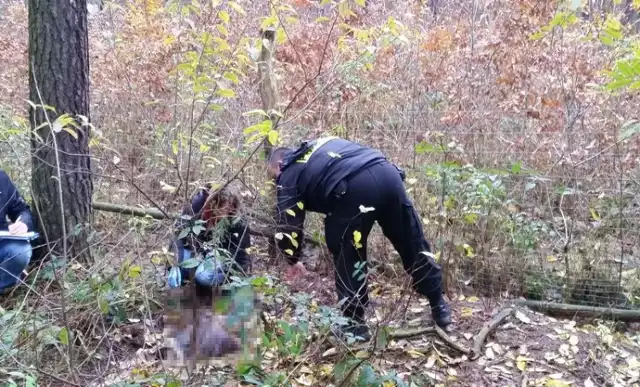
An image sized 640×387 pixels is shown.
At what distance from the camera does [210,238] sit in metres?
2.84

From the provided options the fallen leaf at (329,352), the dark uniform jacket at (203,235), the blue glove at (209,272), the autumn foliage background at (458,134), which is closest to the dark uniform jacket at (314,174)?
the autumn foliage background at (458,134)

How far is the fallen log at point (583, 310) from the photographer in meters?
3.84

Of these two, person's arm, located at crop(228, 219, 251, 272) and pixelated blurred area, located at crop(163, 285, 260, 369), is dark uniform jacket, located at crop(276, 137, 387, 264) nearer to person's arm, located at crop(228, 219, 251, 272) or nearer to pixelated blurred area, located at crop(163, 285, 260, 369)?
person's arm, located at crop(228, 219, 251, 272)

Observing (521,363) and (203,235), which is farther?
(521,363)

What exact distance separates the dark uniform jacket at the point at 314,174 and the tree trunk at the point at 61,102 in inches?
53.1

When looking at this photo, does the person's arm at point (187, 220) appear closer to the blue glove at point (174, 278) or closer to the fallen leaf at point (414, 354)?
the blue glove at point (174, 278)

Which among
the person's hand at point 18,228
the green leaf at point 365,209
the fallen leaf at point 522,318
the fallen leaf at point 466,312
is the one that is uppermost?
the green leaf at point 365,209

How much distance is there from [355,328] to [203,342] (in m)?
1.21

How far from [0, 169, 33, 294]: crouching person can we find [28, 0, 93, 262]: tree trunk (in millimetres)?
158

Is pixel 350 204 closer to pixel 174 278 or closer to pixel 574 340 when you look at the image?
pixel 174 278

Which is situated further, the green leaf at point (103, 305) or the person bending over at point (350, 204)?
the person bending over at point (350, 204)

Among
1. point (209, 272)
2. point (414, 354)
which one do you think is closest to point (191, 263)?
point (209, 272)

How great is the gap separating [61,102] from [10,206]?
85 centimetres

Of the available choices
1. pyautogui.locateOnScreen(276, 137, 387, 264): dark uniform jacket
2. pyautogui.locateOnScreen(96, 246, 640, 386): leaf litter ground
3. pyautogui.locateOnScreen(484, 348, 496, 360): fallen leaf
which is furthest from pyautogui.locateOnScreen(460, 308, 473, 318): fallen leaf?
pyautogui.locateOnScreen(276, 137, 387, 264): dark uniform jacket
